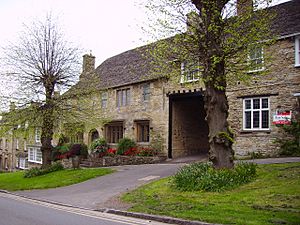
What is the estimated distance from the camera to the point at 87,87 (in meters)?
24.6

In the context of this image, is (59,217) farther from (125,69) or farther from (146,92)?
(125,69)

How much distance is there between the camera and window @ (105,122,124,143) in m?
33.3

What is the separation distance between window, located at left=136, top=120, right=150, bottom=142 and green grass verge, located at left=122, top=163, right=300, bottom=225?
16.0m

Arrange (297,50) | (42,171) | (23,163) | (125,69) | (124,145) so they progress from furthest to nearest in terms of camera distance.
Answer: (23,163) → (125,69) → (124,145) → (42,171) → (297,50)

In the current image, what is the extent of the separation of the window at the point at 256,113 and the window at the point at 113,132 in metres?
14.2

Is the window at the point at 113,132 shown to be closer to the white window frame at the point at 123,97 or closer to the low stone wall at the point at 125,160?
the white window frame at the point at 123,97

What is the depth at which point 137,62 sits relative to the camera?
33094 mm

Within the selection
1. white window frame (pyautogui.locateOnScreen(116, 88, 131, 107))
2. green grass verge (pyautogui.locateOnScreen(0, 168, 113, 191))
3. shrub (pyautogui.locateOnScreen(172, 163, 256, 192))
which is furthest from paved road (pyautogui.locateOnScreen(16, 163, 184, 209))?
white window frame (pyautogui.locateOnScreen(116, 88, 131, 107))

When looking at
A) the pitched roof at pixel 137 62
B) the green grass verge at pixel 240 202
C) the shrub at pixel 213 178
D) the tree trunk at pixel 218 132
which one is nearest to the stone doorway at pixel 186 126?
the pitched roof at pixel 137 62

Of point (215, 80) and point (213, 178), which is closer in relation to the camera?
point (213, 178)

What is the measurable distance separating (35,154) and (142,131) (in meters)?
20.3

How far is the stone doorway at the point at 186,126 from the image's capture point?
2739cm

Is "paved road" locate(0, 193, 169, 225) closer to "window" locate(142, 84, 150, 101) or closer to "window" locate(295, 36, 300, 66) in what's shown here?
"window" locate(295, 36, 300, 66)

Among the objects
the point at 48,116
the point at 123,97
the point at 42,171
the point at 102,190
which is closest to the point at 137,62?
the point at 123,97
